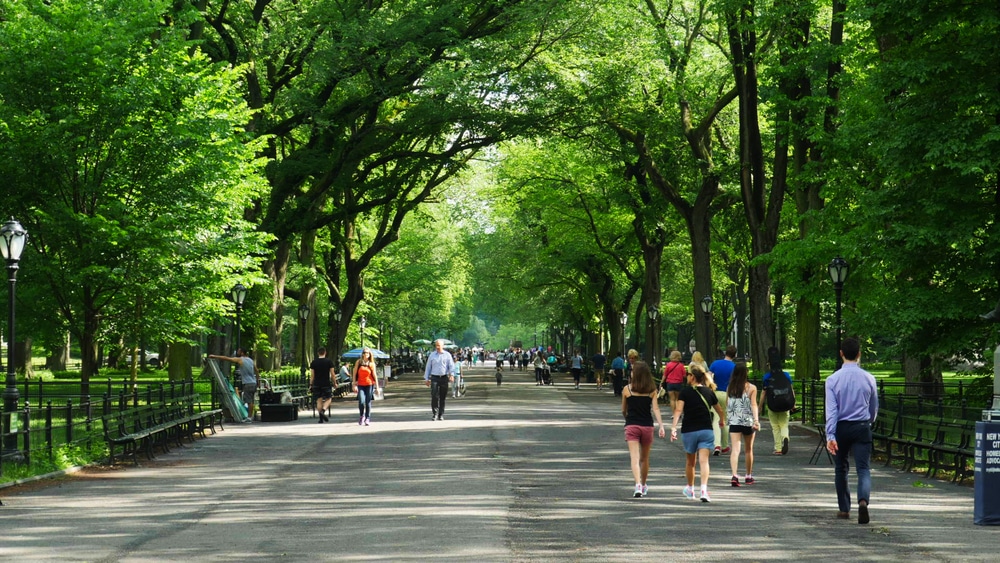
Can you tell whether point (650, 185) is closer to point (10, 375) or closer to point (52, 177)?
point (52, 177)

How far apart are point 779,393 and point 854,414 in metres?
7.31

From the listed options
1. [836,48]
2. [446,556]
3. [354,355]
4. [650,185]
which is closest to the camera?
[446,556]

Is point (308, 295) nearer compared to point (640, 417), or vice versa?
point (640, 417)

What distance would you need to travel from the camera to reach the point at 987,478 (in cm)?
1183

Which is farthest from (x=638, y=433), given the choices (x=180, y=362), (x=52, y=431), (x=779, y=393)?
(x=180, y=362)

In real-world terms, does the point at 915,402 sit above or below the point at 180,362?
below

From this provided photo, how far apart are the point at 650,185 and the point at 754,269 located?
12.6m

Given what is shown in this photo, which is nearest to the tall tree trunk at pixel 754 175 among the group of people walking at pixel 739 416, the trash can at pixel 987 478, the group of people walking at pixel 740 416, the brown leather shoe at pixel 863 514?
the group of people walking at pixel 740 416

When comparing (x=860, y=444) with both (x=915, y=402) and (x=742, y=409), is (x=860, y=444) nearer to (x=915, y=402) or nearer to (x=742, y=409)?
(x=742, y=409)

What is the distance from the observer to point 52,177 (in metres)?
24.5

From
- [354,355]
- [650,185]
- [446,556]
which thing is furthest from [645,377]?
[354,355]

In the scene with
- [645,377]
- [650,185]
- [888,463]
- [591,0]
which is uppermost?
[591,0]

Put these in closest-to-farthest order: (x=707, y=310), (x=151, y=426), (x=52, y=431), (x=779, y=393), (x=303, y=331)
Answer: (x=52, y=431), (x=779, y=393), (x=151, y=426), (x=707, y=310), (x=303, y=331)

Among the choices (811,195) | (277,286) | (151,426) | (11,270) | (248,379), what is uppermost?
(811,195)
